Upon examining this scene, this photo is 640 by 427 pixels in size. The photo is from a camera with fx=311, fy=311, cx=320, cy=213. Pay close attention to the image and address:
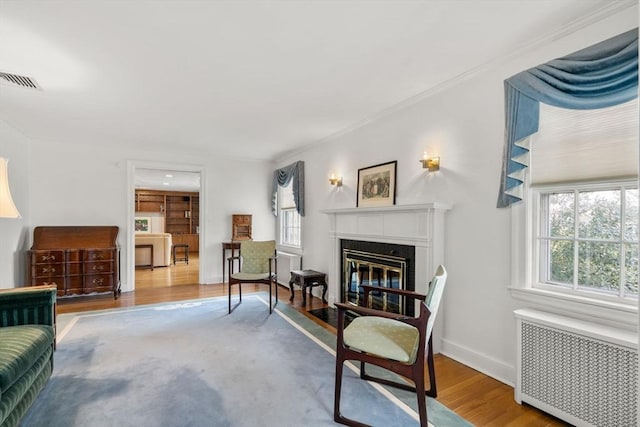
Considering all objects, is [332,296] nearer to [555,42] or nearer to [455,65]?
[455,65]

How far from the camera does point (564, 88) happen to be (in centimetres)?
194

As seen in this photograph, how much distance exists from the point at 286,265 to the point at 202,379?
312 centimetres

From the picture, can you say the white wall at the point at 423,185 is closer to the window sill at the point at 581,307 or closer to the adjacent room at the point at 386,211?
the adjacent room at the point at 386,211

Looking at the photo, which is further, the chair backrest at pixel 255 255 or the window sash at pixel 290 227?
the window sash at pixel 290 227

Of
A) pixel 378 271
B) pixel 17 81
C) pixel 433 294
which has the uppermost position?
pixel 17 81

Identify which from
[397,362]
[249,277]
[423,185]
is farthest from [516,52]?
[249,277]

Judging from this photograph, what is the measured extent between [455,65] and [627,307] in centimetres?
196

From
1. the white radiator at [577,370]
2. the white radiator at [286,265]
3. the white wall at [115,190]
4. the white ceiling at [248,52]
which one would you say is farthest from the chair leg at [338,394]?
the white wall at [115,190]

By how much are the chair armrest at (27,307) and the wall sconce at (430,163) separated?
10.8 ft

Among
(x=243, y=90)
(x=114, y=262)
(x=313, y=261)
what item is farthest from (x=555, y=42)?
(x=114, y=262)

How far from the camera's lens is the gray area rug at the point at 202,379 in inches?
75.0

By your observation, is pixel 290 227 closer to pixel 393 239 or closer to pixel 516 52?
pixel 393 239

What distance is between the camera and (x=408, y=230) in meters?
3.01

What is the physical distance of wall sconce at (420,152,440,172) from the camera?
9.45 ft
